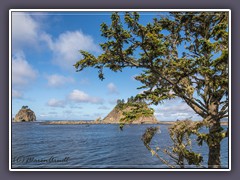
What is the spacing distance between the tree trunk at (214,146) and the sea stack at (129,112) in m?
1.09

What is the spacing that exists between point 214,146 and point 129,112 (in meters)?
1.78

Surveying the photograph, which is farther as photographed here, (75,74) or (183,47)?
(183,47)

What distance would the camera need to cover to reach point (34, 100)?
5160mm

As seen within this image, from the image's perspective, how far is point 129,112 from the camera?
512cm

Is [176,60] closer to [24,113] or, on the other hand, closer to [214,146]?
[214,146]

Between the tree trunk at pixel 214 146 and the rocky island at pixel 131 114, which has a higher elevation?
the rocky island at pixel 131 114

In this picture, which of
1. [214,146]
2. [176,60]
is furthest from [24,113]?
[214,146]

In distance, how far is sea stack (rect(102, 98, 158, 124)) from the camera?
5102 mm

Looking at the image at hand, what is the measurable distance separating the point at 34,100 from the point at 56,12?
68.2 inches

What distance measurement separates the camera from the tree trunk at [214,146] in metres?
5.11
